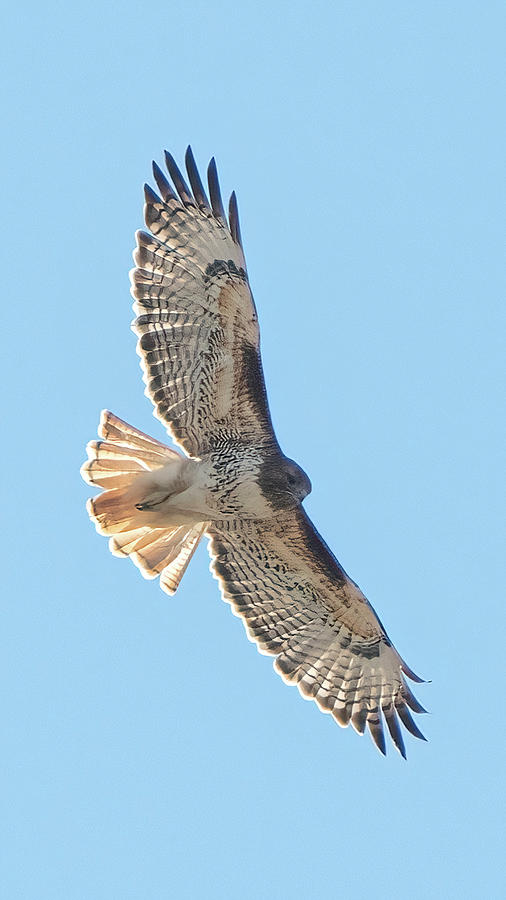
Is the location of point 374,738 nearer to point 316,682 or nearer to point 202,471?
point 316,682

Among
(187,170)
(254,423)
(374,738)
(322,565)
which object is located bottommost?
(374,738)

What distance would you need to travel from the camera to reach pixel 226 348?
1171 cm

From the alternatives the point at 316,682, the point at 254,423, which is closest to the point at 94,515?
the point at 254,423

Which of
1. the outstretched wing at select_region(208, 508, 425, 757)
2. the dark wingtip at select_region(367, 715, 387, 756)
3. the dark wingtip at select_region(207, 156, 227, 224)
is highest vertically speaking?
the dark wingtip at select_region(207, 156, 227, 224)

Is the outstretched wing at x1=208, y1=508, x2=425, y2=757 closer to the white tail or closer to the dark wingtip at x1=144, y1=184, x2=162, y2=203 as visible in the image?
the white tail

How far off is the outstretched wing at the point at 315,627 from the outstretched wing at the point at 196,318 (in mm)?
886

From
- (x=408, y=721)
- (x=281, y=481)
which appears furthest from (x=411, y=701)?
(x=281, y=481)

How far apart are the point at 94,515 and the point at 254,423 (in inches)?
51.0

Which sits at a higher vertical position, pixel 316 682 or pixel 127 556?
pixel 127 556

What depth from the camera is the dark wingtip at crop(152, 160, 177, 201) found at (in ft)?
38.8

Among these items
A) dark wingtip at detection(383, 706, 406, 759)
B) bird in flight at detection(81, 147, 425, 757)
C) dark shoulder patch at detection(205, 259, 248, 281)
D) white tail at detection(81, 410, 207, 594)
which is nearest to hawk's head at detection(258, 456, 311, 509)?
bird in flight at detection(81, 147, 425, 757)

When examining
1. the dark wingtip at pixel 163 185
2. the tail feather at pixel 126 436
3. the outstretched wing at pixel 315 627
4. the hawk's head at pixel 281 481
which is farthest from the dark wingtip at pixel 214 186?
the outstretched wing at pixel 315 627

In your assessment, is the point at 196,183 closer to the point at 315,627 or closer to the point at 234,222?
the point at 234,222

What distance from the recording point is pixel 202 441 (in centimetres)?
1195
